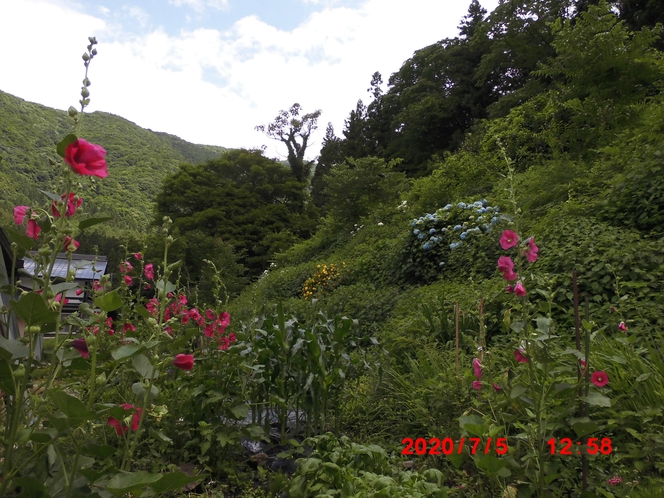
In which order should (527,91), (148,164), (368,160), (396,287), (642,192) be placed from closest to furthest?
1. (642,192)
2. (396,287)
3. (368,160)
4. (527,91)
5. (148,164)

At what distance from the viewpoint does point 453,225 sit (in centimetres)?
584

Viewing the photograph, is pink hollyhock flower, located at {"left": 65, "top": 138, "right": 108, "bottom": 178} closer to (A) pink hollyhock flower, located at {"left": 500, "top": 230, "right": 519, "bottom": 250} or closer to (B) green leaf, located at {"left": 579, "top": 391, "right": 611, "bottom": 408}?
(A) pink hollyhock flower, located at {"left": 500, "top": 230, "right": 519, "bottom": 250}

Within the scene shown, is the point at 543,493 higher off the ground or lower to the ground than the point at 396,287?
lower

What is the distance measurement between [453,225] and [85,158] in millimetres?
5268

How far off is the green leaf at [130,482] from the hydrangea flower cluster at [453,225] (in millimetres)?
4603

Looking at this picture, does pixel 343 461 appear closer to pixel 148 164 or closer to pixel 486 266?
pixel 486 266

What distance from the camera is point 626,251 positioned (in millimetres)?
3100

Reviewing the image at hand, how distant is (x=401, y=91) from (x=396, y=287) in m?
18.6

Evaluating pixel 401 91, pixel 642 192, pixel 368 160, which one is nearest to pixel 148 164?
pixel 401 91

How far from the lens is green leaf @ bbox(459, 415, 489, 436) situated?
53.2 inches

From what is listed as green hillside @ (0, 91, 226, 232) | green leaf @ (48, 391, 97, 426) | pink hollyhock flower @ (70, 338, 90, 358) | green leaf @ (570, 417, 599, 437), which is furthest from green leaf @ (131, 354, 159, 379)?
green hillside @ (0, 91, 226, 232)

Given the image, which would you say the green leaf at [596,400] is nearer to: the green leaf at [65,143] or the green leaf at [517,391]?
the green leaf at [517,391]

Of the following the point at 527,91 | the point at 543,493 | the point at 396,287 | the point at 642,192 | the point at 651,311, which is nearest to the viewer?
the point at 543,493

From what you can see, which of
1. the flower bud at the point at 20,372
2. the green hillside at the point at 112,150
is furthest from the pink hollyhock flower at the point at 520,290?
the green hillside at the point at 112,150
